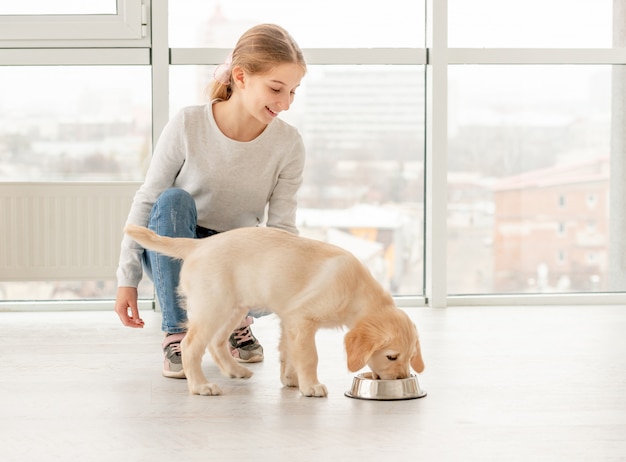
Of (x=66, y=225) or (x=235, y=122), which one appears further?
(x=66, y=225)

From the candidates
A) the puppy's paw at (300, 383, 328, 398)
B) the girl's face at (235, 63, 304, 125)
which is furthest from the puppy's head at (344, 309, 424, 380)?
the girl's face at (235, 63, 304, 125)

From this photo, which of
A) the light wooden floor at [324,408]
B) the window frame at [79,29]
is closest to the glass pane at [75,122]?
the window frame at [79,29]

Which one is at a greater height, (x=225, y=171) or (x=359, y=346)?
(x=225, y=171)

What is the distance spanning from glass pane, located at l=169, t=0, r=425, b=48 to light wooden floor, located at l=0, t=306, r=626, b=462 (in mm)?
1455

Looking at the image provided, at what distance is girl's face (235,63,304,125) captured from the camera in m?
2.31

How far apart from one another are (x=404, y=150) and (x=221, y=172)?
5.42 feet

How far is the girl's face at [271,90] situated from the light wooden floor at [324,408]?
0.66 m

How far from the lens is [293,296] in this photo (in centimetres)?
201

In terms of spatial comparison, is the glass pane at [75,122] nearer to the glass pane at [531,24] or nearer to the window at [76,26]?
the window at [76,26]

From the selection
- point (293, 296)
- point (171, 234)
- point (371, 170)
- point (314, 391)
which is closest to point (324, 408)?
point (314, 391)

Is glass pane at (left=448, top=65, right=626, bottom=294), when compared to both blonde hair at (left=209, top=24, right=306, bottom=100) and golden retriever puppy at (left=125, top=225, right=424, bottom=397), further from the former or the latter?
golden retriever puppy at (left=125, top=225, right=424, bottom=397)

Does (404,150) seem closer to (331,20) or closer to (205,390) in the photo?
(331,20)

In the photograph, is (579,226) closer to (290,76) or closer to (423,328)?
(423,328)

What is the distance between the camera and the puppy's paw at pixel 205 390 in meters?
2.05
